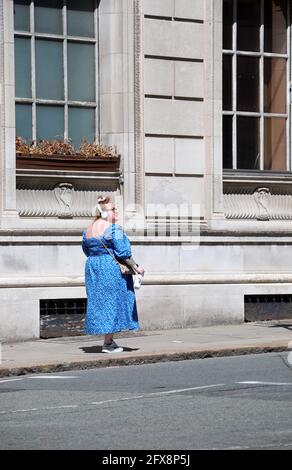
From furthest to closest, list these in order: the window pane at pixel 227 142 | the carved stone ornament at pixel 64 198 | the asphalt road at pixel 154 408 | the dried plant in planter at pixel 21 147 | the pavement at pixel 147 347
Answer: the window pane at pixel 227 142 < the carved stone ornament at pixel 64 198 < the dried plant in planter at pixel 21 147 < the pavement at pixel 147 347 < the asphalt road at pixel 154 408

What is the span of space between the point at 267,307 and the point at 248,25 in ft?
14.9

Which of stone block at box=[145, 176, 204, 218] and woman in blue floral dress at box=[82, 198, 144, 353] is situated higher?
stone block at box=[145, 176, 204, 218]

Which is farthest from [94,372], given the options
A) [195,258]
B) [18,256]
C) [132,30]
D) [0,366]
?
[132,30]

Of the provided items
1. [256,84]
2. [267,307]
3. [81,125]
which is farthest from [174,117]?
[267,307]

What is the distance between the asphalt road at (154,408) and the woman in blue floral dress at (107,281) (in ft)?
3.44

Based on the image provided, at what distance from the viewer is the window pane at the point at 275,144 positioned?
767 inches

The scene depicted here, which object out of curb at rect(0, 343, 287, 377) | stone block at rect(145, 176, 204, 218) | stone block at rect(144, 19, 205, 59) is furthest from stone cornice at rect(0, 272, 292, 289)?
stone block at rect(144, 19, 205, 59)

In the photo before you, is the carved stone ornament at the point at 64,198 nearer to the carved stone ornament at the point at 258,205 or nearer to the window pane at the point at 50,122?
the window pane at the point at 50,122

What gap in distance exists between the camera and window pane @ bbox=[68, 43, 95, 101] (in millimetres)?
17906

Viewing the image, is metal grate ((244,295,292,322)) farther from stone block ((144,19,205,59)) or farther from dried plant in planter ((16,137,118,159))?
stone block ((144,19,205,59))

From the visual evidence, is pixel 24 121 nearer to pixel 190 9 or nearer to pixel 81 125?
pixel 81 125

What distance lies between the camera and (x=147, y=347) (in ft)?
49.0

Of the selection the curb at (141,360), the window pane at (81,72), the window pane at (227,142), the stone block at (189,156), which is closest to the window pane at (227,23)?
the window pane at (227,142)
